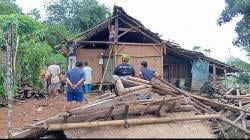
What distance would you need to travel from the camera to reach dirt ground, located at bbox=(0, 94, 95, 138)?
491 inches

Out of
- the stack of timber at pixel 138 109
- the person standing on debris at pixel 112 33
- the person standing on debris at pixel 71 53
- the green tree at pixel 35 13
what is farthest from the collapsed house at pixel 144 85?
the green tree at pixel 35 13

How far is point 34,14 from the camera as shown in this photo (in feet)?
143

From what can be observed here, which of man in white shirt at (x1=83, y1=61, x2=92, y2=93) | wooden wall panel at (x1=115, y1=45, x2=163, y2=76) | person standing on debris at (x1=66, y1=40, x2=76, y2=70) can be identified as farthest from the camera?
wooden wall panel at (x1=115, y1=45, x2=163, y2=76)

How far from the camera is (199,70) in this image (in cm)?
2331

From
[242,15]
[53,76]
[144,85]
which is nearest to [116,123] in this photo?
[144,85]

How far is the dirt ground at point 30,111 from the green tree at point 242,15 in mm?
16680

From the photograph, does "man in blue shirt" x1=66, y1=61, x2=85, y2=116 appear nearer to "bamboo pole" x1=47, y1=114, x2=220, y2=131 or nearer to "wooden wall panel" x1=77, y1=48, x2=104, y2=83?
"bamboo pole" x1=47, y1=114, x2=220, y2=131

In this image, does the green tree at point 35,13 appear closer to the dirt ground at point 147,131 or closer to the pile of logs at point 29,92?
the pile of logs at point 29,92

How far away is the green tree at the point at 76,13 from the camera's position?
A: 35.3 metres

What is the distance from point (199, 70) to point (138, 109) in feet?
→ 48.1

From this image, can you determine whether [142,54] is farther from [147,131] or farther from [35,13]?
[35,13]

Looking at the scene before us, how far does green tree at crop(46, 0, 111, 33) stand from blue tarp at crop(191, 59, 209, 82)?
43.4 ft

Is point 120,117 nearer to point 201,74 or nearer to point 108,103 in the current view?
point 108,103

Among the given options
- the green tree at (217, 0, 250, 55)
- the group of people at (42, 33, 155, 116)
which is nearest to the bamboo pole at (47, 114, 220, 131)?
the group of people at (42, 33, 155, 116)
